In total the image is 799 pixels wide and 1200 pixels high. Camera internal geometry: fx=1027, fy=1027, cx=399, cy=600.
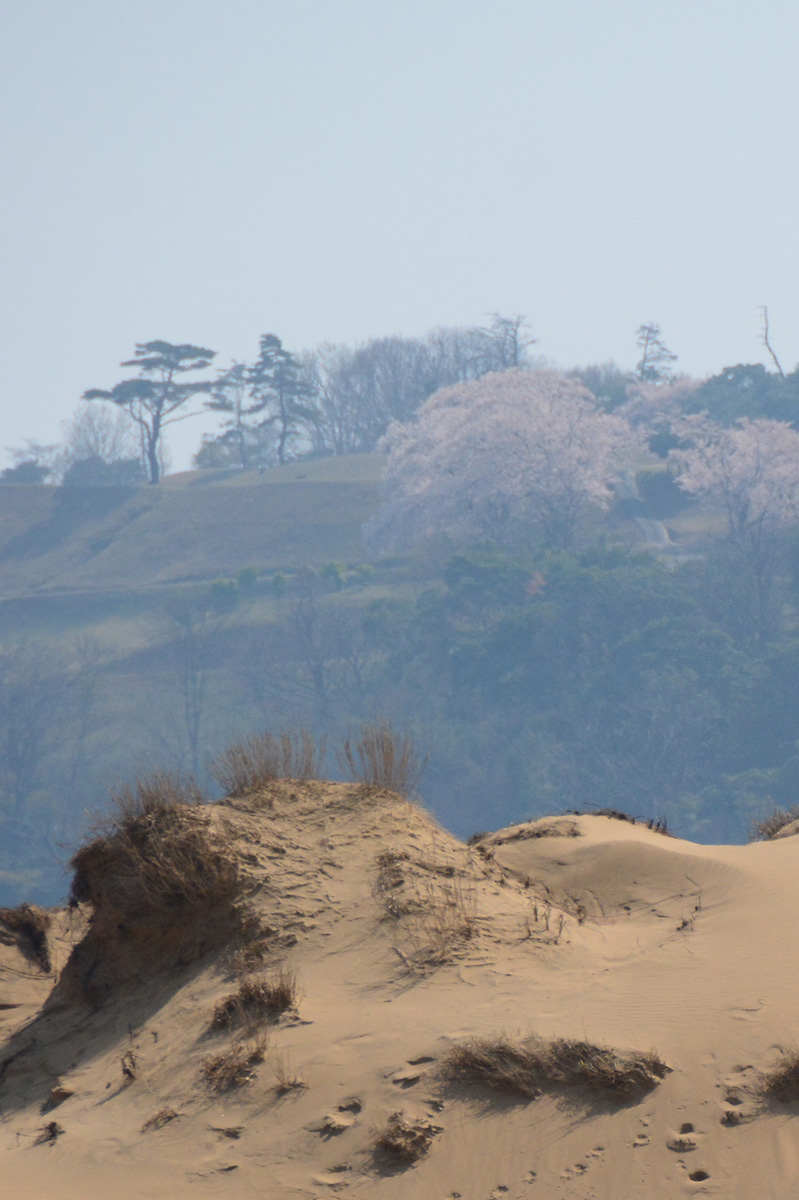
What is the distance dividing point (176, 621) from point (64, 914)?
3993 centimetres

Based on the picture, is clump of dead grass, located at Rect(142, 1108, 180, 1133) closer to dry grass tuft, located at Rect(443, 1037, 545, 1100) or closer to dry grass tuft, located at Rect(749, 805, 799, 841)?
dry grass tuft, located at Rect(443, 1037, 545, 1100)

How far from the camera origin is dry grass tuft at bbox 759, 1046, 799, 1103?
3711mm

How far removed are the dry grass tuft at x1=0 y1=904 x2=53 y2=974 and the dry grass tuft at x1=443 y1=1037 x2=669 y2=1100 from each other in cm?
442

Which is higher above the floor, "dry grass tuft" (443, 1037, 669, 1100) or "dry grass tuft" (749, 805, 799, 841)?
"dry grass tuft" (443, 1037, 669, 1100)

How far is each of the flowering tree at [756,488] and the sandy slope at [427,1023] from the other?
3786 cm

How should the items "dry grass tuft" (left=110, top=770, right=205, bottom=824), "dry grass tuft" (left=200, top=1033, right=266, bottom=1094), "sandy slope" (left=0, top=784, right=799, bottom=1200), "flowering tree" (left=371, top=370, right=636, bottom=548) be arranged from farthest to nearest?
"flowering tree" (left=371, top=370, right=636, bottom=548) < "dry grass tuft" (left=110, top=770, right=205, bottom=824) < "dry grass tuft" (left=200, top=1033, right=266, bottom=1094) < "sandy slope" (left=0, top=784, right=799, bottom=1200)

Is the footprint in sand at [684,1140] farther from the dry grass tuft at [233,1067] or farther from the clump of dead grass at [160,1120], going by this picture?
the clump of dead grass at [160,1120]

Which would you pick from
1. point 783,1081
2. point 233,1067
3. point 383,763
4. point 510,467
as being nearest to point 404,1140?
point 233,1067

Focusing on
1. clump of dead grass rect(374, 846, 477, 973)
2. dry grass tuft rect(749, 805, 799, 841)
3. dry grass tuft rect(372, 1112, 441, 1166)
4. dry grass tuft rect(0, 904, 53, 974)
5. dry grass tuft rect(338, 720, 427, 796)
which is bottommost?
dry grass tuft rect(749, 805, 799, 841)

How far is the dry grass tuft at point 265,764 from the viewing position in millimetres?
7012

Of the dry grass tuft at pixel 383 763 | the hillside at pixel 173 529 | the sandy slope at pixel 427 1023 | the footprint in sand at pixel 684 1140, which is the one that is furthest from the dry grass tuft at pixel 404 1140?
the hillside at pixel 173 529

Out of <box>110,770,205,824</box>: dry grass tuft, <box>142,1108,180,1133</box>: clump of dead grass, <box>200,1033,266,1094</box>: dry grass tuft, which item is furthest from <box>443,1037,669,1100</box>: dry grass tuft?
<box>110,770,205,824</box>: dry grass tuft

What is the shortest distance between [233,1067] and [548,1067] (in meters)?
1.42

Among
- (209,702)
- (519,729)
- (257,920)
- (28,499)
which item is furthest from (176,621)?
(257,920)
